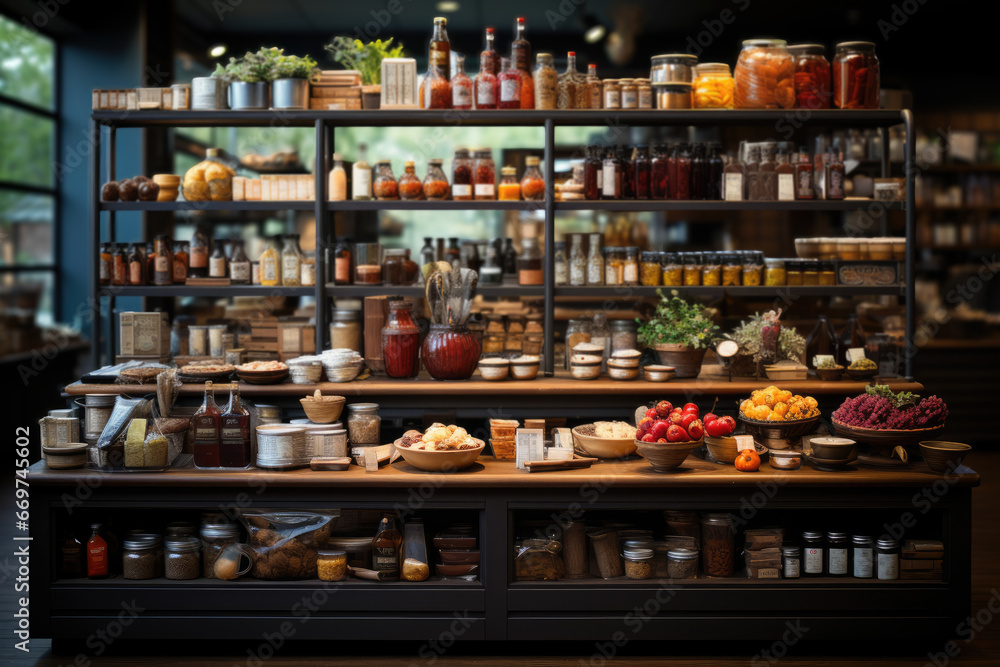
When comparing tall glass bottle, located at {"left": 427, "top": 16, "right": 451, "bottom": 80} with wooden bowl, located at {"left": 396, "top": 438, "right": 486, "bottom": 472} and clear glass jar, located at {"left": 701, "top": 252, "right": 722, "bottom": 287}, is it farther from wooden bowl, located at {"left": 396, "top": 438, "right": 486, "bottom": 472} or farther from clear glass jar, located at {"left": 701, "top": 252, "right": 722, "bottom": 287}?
wooden bowl, located at {"left": 396, "top": 438, "right": 486, "bottom": 472}

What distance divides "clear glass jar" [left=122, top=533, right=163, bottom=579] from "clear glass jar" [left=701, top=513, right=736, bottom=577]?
7.37 feet

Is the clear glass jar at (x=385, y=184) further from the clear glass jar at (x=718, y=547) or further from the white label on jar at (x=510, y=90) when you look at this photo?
the clear glass jar at (x=718, y=547)

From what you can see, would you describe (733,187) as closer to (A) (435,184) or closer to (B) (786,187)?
(B) (786,187)

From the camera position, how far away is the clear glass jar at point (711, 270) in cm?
450

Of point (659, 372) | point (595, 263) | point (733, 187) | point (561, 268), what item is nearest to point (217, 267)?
point (561, 268)

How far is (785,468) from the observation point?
3.61 metres

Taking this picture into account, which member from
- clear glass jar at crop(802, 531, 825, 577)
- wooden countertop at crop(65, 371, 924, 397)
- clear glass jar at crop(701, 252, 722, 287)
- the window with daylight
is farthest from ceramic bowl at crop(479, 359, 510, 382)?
the window with daylight

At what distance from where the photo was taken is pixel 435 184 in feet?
14.5

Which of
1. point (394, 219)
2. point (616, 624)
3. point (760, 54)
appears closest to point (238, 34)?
point (394, 219)

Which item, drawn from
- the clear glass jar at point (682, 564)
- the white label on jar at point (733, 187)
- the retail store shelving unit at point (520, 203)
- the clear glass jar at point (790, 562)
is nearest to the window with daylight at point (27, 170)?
the retail store shelving unit at point (520, 203)

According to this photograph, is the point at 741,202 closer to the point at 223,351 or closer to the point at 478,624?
the point at 478,624

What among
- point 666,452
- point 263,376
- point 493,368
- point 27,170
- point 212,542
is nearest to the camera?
point 666,452

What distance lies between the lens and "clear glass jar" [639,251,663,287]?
177 inches

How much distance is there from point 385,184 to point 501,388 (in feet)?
4.00
